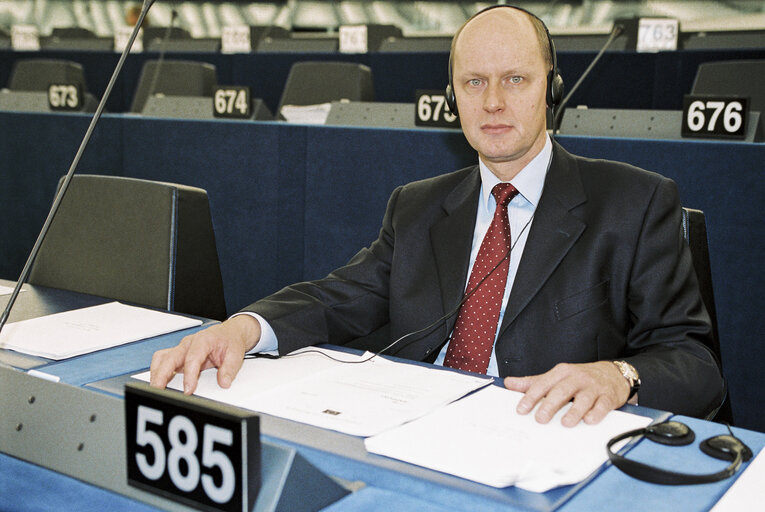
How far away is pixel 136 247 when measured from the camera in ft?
5.42

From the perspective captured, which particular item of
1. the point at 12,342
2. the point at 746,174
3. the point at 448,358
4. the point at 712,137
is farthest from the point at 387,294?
the point at 712,137

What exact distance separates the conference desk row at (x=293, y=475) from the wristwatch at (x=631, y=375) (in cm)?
14

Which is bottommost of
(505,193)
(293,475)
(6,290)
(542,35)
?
(6,290)

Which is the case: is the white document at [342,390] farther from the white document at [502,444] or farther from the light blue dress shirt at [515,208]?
the light blue dress shirt at [515,208]

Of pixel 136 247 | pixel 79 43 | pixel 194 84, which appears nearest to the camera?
pixel 136 247

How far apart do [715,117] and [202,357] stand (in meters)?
1.64

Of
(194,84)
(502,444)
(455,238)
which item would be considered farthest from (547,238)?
(194,84)

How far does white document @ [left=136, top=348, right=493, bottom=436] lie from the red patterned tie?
246mm

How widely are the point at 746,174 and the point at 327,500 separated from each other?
1.58m

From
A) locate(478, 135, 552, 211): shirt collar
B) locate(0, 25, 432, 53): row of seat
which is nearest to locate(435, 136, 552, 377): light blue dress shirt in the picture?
locate(478, 135, 552, 211): shirt collar

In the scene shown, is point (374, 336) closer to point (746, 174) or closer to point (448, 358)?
point (448, 358)

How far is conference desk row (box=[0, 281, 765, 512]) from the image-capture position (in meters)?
0.66

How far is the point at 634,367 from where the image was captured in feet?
3.32

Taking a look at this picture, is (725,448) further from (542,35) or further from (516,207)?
(542,35)
